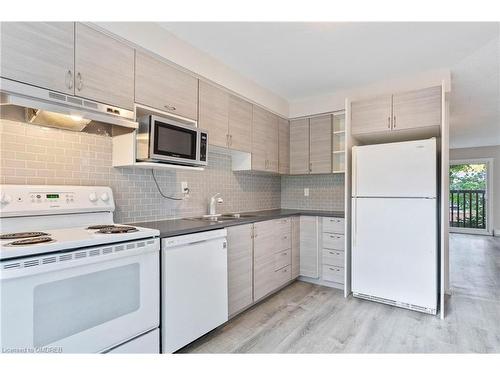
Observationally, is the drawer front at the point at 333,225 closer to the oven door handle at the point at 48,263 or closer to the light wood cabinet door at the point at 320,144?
the light wood cabinet door at the point at 320,144

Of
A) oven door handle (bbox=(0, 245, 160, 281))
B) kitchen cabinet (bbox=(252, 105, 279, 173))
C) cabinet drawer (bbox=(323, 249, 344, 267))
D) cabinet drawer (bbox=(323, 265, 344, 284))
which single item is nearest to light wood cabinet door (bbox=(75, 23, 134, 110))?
oven door handle (bbox=(0, 245, 160, 281))

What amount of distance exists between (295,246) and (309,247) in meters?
0.18

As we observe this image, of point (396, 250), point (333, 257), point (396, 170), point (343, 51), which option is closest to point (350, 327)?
point (396, 250)

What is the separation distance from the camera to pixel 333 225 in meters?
3.28

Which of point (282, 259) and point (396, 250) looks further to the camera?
point (282, 259)

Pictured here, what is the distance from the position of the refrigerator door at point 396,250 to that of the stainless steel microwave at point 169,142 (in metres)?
1.73

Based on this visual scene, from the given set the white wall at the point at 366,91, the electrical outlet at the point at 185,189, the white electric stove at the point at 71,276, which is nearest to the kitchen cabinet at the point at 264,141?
the white wall at the point at 366,91

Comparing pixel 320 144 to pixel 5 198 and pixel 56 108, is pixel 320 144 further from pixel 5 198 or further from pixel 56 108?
pixel 5 198

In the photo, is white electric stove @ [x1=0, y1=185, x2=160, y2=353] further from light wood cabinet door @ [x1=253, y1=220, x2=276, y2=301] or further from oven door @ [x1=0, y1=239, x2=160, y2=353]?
light wood cabinet door @ [x1=253, y1=220, x2=276, y2=301]

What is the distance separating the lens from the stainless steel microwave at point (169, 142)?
2.02 m

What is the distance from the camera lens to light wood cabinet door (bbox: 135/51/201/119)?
2.03 m
